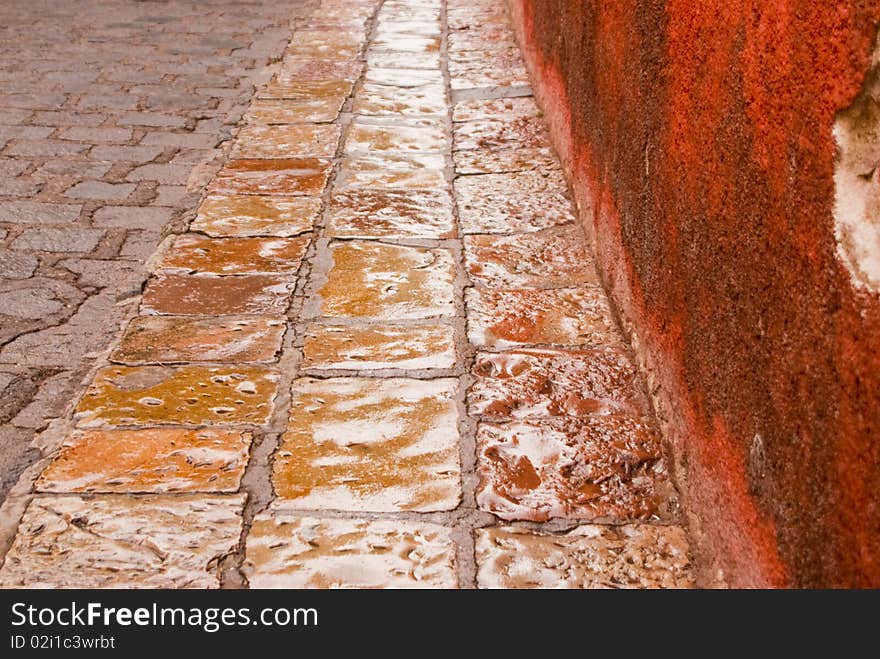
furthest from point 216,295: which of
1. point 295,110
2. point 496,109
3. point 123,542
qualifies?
point 496,109

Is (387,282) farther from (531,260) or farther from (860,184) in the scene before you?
(860,184)

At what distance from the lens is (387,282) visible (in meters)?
3.51

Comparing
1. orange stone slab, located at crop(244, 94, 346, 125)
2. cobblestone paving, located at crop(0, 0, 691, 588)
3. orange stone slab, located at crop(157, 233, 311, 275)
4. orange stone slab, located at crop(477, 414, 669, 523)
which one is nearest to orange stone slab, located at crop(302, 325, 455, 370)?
cobblestone paving, located at crop(0, 0, 691, 588)

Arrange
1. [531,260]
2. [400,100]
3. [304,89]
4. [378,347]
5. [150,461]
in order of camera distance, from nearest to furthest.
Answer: [150,461] → [378,347] → [531,260] → [400,100] → [304,89]

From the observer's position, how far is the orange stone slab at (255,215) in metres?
3.95

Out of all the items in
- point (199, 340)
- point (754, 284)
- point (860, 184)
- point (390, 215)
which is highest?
point (860, 184)

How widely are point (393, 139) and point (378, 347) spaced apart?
7.08 feet

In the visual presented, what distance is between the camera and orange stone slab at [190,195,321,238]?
3945 mm

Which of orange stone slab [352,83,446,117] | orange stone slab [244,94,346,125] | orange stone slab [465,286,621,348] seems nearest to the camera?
orange stone slab [465,286,621,348]

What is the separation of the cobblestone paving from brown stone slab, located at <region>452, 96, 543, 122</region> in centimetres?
47

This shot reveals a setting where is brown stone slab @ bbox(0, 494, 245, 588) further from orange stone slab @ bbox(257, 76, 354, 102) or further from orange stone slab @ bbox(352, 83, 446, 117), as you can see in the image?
orange stone slab @ bbox(257, 76, 354, 102)

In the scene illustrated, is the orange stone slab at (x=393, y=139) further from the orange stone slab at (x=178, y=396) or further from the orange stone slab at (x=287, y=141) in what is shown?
the orange stone slab at (x=178, y=396)

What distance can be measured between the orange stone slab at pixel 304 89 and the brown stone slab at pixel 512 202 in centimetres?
152

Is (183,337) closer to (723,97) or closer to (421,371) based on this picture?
(421,371)
